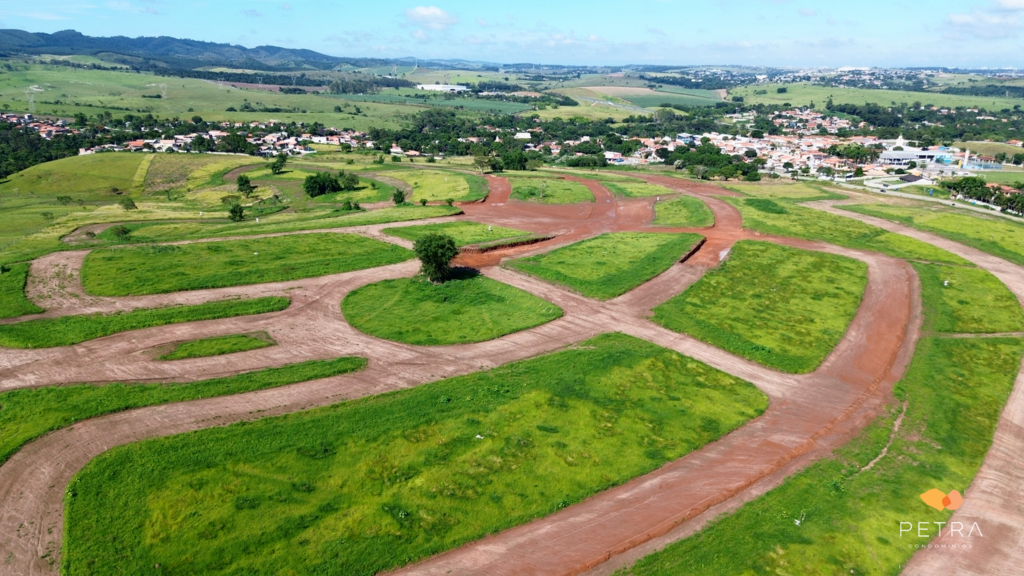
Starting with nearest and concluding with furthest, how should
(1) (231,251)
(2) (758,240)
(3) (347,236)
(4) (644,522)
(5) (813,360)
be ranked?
(4) (644,522) < (5) (813,360) < (1) (231,251) < (3) (347,236) < (2) (758,240)

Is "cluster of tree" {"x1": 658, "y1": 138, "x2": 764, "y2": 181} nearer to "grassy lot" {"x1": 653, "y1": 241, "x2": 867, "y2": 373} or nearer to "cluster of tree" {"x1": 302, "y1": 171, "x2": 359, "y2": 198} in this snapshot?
"grassy lot" {"x1": 653, "y1": 241, "x2": 867, "y2": 373}

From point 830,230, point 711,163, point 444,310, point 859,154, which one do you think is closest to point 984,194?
point 830,230

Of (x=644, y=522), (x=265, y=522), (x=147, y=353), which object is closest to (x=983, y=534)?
(x=644, y=522)

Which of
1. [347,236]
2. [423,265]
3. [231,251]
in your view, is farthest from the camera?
[347,236]

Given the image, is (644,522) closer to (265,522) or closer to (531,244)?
(265,522)

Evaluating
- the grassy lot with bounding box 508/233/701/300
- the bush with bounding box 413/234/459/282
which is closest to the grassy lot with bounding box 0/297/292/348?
the bush with bounding box 413/234/459/282

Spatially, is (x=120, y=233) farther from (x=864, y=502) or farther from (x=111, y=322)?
(x=864, y=502)
